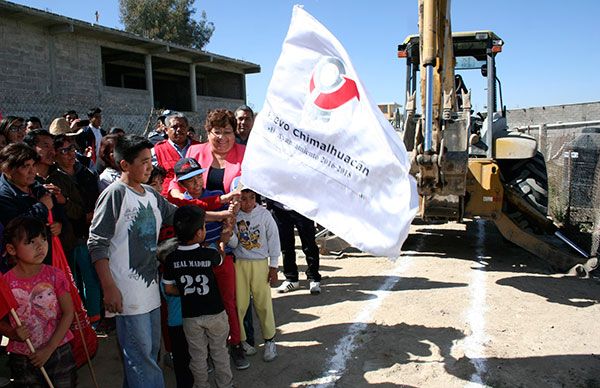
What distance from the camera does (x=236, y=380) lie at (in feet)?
10.5

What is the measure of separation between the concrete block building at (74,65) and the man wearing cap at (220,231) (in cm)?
833

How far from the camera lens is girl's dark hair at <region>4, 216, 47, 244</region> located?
7.84 ft

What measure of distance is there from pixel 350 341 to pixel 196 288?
161 cm

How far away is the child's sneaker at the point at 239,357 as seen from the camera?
11.0 feet

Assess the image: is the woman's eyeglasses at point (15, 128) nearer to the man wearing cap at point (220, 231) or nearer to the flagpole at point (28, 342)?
the man wearing cap at point (220, 231)

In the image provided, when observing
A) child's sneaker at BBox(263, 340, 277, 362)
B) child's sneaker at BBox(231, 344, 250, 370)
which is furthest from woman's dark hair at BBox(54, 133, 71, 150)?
child's sneaker at BBox(263, 340, 277, 362)

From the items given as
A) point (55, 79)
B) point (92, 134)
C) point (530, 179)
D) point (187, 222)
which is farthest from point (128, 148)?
point (55, 79)

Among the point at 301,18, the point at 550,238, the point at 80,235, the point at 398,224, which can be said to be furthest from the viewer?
the point at 550,238

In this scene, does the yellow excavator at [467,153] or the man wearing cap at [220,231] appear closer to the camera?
the man wearing cap at [220,231]

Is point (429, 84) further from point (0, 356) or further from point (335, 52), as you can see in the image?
point (0, 356)

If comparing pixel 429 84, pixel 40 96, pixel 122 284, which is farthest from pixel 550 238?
pixel 40 96

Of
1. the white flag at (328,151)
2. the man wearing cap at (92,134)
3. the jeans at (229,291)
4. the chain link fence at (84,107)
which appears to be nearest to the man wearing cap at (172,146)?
the jeans at (229,291)

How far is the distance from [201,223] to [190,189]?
0.49 m

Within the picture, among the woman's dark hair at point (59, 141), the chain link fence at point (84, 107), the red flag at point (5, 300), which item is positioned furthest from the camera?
the chain link fence at point (84, 107)
